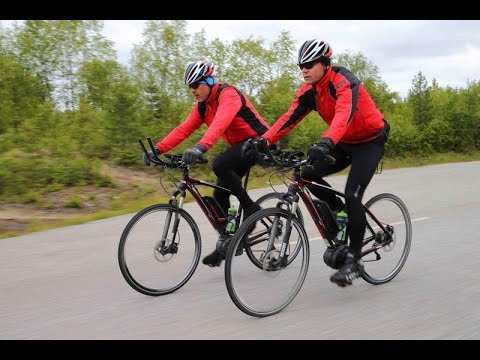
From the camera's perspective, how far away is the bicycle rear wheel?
5105 mm

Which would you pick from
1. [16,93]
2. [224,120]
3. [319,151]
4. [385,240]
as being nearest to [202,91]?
[224,120]

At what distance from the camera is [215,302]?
14.8 ft

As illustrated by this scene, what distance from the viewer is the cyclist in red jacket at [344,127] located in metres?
4.34

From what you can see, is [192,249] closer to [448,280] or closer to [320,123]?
[448,280]

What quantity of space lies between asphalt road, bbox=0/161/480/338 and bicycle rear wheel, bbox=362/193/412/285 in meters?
0.12

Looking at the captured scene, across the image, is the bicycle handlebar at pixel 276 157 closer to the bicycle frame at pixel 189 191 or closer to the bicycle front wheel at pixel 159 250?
the bicycle frame at pixel 189 191

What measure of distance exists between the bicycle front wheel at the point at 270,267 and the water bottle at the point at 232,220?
65 cm

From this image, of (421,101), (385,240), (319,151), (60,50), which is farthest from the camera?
(421,101)

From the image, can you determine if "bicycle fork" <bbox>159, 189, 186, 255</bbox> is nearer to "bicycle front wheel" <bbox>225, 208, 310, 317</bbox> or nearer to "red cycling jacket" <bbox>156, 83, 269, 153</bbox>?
"red cycling jacket" <bbox>156, 83, 269, 153</bbox>

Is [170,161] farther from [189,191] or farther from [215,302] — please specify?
[215,302]

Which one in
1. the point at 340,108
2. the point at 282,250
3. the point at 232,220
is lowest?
the point at 282,250

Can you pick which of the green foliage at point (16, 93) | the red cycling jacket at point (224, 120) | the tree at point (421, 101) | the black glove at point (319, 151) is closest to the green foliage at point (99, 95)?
the green foliage at point (16, 93)

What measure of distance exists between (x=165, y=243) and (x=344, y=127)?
1.89 m
